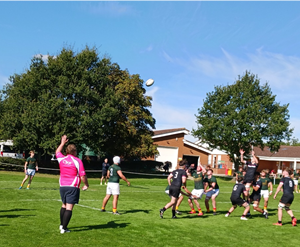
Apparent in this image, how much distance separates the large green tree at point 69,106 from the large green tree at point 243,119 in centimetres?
917

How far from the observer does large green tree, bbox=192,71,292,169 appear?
1505 inches

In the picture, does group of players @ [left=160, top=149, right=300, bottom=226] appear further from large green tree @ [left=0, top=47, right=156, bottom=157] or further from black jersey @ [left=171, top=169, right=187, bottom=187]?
large green tree @ [left=0, top=47, right=156, bottom=157]

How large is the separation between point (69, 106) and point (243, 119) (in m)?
18.4

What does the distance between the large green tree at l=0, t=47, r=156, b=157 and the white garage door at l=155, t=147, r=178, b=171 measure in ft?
39.6

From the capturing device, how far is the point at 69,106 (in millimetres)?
31422

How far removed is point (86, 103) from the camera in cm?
3312

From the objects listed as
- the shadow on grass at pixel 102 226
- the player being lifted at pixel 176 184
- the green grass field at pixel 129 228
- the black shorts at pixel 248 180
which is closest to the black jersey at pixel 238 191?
the green grass field at pixel 129 228

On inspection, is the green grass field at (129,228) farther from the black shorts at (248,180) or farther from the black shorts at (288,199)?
the black shorts at (248,180)

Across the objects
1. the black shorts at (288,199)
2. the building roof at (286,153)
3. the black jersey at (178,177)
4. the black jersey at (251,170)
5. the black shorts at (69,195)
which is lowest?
the black shorts at (69,195)

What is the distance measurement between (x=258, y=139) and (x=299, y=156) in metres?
18.7

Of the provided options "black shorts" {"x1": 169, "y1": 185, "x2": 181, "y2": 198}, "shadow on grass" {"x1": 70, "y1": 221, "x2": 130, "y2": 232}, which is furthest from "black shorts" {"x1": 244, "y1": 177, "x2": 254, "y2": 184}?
"shadow on grass" {"x1": 70, "y1": 221, "x2": 130, "y2": 232}

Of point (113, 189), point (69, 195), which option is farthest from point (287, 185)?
point (69, 195)

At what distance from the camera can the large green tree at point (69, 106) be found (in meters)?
31.2

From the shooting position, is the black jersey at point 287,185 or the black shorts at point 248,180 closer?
the black jersey at point 287,185
